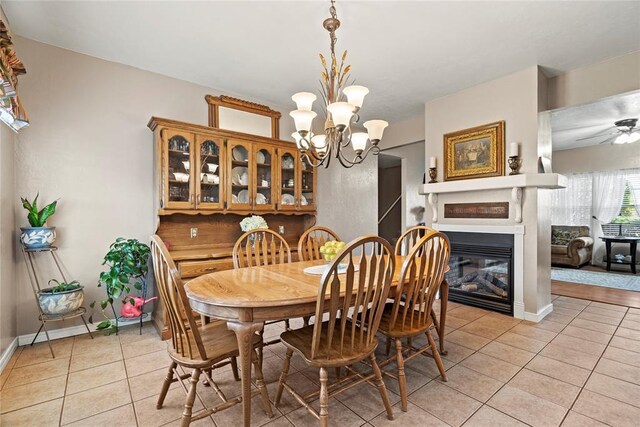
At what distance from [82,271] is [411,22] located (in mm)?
3656

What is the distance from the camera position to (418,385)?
6.59 feet

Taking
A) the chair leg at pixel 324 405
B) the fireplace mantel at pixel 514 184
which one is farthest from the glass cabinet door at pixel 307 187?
the chair leg at pixel 324 405

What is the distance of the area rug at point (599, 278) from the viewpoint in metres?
4.69

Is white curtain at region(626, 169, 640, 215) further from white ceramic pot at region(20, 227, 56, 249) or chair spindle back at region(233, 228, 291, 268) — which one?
white ceramic pot at region(20, 227, 56, 249)

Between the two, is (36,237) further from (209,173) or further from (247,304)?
(247,304)

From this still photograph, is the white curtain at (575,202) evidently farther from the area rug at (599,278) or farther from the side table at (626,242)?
the area rug at (599,278)

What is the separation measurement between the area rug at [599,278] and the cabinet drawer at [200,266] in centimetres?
548

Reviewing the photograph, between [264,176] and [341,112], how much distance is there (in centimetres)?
196

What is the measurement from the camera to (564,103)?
330 centimetres

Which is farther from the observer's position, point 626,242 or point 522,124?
point 626,242

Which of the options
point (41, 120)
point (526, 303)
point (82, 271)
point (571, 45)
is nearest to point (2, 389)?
point (82, 271)

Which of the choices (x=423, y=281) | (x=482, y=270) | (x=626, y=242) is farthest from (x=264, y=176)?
(x=626, y=242)

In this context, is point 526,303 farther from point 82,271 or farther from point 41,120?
point 41,120

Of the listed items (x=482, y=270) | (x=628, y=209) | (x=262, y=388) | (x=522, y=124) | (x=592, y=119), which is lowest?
(x=262, y=388)
